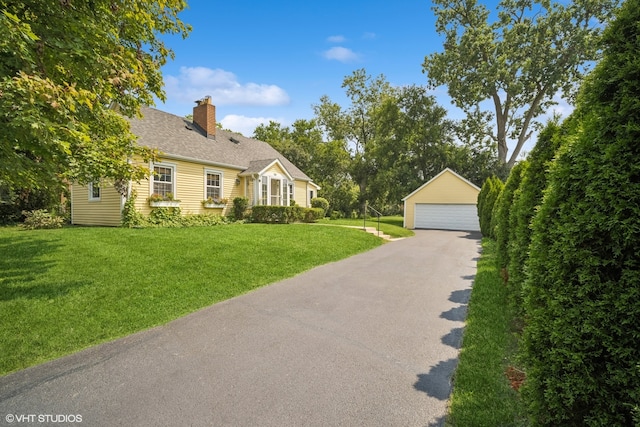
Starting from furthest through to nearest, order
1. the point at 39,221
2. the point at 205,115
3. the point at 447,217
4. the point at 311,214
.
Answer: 1. the point at 447,217
2. the point at 311,214
3. the point at 205,115
4. the point at 39,221

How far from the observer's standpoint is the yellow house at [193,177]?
13438 mm

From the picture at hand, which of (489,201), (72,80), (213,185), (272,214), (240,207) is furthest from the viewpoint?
(240,207)

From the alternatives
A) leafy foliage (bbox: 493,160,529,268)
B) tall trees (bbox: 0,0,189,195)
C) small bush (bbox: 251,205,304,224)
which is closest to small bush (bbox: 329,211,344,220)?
small bush (bbox: 251,205,304,224)

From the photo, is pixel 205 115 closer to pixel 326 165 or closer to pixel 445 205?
pixel 326 165

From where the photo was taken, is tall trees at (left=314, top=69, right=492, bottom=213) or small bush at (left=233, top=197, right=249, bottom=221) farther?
tall trees at (left=314, top=69, right=492, bottom=213)

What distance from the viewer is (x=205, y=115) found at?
18.5 m

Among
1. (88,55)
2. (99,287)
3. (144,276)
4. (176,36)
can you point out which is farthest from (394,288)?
(176,36)

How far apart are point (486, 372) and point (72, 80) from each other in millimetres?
7689

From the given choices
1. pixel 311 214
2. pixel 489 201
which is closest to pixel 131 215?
pixel 311 214

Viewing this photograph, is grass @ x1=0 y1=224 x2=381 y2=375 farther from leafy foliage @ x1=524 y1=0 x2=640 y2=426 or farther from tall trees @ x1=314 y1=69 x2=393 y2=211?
tall trees @ x1=314 y1=69 x2=393 y2=211

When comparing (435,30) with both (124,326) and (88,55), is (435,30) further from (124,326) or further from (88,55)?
(124,326)

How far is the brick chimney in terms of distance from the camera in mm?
18375

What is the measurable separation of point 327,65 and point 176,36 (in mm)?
8171

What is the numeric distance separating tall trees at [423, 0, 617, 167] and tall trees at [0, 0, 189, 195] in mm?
25485
